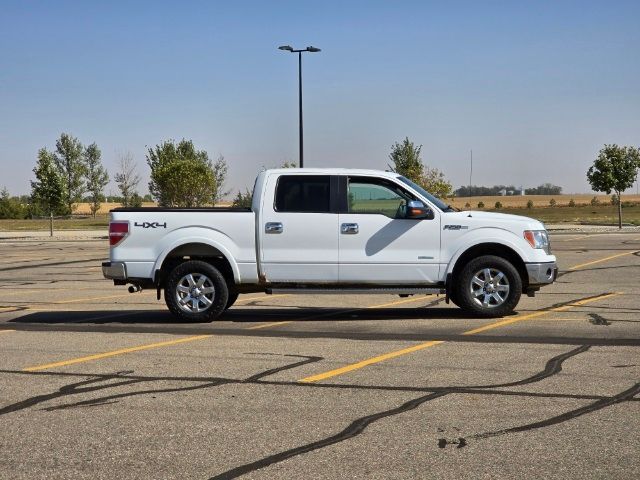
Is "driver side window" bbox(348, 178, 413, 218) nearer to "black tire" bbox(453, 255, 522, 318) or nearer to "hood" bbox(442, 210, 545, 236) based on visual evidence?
"hood" bbox(442, 210, 545, 236)

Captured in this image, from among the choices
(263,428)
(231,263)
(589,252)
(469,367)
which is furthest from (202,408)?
(589,252)

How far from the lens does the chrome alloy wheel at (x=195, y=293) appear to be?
40.4 ft

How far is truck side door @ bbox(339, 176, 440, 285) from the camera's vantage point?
12.3 meters

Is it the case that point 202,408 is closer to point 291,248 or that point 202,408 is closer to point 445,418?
point 445,418

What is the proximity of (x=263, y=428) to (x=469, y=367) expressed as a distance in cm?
286

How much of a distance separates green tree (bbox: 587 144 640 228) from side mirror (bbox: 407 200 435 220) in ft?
147

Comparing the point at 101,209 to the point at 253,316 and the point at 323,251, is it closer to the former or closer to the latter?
the point at 253,316

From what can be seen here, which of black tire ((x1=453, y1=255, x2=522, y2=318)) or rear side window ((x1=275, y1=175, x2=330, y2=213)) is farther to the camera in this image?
rear side window ((x1=275, y1=175, x2=330, y2=213))

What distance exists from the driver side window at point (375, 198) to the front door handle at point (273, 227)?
3.11 feet

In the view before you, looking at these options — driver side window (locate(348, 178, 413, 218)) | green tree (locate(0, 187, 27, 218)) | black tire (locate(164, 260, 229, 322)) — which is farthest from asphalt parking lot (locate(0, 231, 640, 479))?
green tree (locate(0, 187, 27, 218))

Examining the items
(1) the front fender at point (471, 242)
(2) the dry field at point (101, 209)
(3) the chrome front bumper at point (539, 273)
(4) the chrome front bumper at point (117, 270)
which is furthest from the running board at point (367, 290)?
(2) the dry field at point (101, 209)

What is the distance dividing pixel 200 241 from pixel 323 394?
5.27 meters

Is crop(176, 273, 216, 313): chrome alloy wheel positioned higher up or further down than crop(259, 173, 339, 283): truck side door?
further down

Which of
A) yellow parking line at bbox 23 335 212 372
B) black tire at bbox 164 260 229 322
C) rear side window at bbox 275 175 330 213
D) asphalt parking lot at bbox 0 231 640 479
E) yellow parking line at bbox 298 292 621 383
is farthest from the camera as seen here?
rear side window at bbox 275 175 330 213
